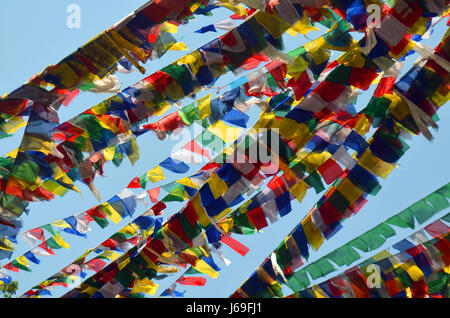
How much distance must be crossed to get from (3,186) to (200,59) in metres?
1.90

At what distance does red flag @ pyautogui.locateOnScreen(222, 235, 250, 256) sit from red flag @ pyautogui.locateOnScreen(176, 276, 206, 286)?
75 centimetres

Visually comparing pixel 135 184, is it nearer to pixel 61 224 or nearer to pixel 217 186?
pixel 61 224

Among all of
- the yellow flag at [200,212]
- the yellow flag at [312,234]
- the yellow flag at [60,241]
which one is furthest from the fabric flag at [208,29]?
the yellow flag at [60,241]

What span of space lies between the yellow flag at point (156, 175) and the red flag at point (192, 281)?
3.79ft

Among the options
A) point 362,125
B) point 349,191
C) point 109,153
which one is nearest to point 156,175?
point 109,153

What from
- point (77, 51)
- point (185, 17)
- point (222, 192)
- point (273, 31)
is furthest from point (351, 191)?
point (77, 51)

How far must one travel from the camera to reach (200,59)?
13.6 feet

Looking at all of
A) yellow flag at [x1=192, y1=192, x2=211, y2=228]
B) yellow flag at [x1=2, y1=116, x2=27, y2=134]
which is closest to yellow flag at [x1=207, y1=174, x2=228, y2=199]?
yellow flag at [x1=192, y1=192, x2=211, y2=228]

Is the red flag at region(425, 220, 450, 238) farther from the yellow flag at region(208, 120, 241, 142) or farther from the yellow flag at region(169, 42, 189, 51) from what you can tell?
the yellow flag at region(169, 42, 189, 51)

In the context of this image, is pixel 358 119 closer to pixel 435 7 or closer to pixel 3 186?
pixel 435 7

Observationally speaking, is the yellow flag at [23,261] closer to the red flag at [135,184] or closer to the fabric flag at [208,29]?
the red flag at [135,184]

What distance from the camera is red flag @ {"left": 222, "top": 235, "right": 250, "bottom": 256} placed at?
16.5 ft

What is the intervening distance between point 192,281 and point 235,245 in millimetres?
873

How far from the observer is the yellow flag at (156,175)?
5.23 m
